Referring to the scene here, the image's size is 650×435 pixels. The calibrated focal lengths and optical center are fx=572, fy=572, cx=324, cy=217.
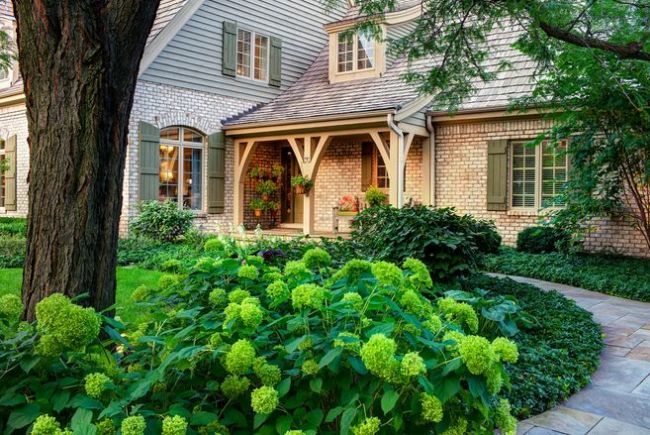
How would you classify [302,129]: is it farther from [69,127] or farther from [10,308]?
[10,308]

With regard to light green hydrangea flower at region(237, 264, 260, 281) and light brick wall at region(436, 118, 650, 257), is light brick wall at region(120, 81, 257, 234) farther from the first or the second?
light green hydrangea flower at region(237, 264, 260, 281)

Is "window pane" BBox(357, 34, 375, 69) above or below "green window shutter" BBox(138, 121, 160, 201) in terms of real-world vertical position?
above

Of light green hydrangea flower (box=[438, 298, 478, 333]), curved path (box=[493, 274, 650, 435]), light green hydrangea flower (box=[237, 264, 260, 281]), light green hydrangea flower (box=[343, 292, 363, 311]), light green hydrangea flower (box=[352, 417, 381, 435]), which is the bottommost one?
curved path (box=[493, 274, 650, 435])

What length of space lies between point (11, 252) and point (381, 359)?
997cm

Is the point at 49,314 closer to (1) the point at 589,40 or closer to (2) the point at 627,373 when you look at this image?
(2) the point at 627,373

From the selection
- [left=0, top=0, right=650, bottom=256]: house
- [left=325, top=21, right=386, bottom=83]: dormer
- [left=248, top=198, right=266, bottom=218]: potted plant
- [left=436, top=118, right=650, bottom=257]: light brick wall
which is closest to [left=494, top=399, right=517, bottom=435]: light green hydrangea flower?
[left=0, top=0, right=650, bottom=256]: house

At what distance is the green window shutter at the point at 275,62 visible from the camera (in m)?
15.9

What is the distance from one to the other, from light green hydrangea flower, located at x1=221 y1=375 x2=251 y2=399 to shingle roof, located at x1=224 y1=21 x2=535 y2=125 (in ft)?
33.2

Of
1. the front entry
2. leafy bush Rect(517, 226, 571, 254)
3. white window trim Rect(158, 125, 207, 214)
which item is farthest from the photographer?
the front entry

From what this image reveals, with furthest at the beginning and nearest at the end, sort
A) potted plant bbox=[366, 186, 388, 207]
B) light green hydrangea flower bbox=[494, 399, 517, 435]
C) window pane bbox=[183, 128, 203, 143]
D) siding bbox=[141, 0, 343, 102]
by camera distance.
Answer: window pane bbox=[183, 128, 203, 143]
siding bbox=[141, 0, 343, 102]
potted plant bbox=[366, 186, 388, 207]
light green hydrangea flower bbox=[494, 399, 517, 435]

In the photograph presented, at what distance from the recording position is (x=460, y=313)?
81.7 inches

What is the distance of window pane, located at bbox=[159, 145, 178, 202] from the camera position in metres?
13.6

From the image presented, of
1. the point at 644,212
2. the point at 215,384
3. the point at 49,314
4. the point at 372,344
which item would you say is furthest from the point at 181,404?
the point at 644,212

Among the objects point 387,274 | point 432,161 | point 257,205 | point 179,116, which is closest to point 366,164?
point 432,161
